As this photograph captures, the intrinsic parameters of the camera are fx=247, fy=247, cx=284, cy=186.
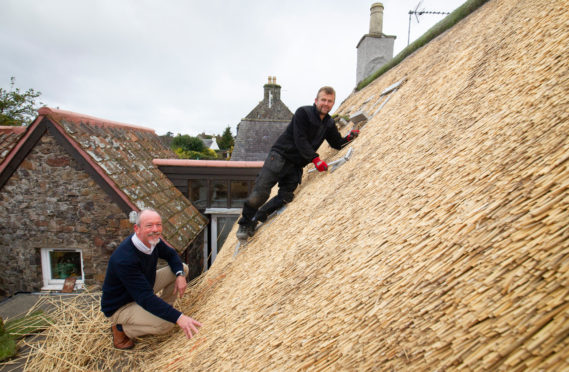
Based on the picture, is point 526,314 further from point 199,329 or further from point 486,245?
point 199,329

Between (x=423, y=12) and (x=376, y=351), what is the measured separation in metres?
8.46

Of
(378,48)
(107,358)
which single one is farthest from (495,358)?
(378,48)

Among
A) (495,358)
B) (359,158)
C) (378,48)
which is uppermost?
(378,48)

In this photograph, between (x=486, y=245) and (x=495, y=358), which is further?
(x=486, y=245)

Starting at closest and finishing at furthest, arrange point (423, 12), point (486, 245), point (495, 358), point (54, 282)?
1. point (495, 358)
2. point (486, 245)
3. point (54, 282)
4. point (423, 12)

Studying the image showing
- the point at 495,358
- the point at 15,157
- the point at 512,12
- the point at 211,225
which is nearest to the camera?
the point at 495,358

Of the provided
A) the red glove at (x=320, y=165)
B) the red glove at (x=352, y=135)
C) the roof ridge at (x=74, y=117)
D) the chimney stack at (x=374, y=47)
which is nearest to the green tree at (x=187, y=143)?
the roof ridge at (x=74, y=117)

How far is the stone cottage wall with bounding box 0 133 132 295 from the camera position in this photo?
192 inches

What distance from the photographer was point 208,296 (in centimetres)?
266

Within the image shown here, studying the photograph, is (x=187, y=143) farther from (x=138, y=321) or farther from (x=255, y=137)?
(x=138, y=321)

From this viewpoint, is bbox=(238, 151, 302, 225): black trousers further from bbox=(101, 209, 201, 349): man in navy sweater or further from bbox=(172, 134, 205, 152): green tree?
bbox=(172, 134, 205, 152): green tree

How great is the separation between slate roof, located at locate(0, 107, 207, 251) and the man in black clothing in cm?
251

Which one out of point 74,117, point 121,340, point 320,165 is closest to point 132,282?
point 121,340

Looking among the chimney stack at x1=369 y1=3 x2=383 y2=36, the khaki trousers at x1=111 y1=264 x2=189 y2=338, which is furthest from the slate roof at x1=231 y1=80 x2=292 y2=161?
the khaki trousers at x1=111 y1=264 x2=189 y2=338
